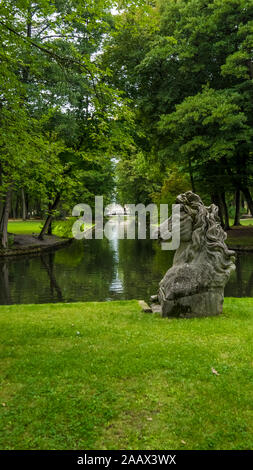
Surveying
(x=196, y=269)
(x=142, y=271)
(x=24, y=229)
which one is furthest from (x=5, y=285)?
(x=24, y=229)

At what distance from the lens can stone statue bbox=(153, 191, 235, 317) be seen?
22.3 feet

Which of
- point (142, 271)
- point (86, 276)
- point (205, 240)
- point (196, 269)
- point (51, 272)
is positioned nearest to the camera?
point (196, 269)

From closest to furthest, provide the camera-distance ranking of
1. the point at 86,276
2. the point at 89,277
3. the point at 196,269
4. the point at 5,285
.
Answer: the point at 196,269
the point at 5,285
the point at 89,277
the point at 86,276

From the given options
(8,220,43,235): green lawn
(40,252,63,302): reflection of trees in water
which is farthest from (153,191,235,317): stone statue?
(8,220,43,235): green lawn

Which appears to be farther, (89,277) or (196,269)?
(89,277)

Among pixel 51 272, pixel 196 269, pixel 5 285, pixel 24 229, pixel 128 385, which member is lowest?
pixel 5 285

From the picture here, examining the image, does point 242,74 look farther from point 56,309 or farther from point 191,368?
point 191,368

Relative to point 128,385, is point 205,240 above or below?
above

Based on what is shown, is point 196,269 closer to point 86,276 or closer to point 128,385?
point 128,385

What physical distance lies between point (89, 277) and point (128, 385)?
11.0 meters

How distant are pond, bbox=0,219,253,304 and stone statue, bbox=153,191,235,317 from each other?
3975 millimetres

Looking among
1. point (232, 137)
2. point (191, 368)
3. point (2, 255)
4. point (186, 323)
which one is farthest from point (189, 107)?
point (191, 368)

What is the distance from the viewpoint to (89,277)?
49.4 ft

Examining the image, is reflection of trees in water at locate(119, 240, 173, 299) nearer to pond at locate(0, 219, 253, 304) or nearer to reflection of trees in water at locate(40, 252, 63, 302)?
pond at locate(0, 219, 253, 304)
